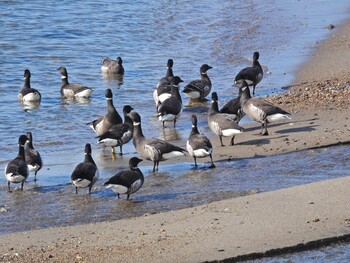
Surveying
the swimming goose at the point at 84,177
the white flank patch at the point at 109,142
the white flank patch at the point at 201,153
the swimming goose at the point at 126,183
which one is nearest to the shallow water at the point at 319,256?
the swimming goose at the point at 126,183

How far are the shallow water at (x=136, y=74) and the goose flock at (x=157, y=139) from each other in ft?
0.71

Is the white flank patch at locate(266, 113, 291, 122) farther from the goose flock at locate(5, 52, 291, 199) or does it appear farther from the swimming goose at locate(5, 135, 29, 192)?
the swimming goose at locate(5, 135, 29, 192)

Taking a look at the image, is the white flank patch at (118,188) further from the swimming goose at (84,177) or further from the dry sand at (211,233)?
the dry sand at (211,233)

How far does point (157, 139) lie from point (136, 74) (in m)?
8.60

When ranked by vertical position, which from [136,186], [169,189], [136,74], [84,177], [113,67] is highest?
[113,67]

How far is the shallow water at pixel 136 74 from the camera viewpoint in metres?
11.5

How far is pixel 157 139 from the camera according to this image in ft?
44.3

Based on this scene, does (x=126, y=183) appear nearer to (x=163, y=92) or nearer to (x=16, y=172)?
(x=16, y=172)

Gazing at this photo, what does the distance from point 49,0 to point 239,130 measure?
2138 centimetres

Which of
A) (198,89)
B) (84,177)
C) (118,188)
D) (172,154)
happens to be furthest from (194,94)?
(118,188)

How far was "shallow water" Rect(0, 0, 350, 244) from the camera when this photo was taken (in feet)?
37.7

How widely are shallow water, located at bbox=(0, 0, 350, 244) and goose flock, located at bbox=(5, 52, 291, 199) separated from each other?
0.22 metres

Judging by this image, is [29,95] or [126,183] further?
[29,95]

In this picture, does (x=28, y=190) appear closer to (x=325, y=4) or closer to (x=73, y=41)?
(x=73, y=41)
